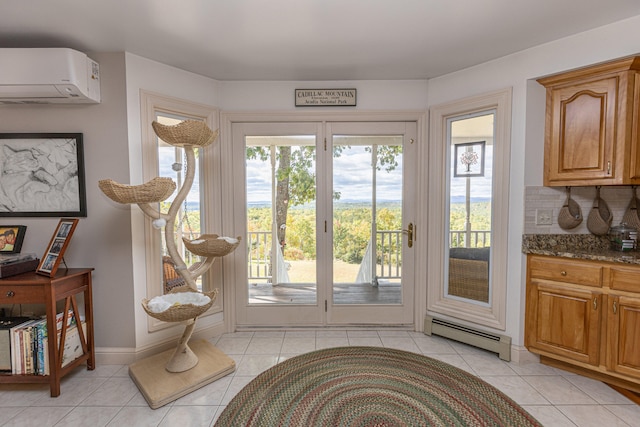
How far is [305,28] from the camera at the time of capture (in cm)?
199

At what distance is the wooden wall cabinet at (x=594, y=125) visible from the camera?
201cm

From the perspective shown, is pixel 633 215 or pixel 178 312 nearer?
pixel 178 312

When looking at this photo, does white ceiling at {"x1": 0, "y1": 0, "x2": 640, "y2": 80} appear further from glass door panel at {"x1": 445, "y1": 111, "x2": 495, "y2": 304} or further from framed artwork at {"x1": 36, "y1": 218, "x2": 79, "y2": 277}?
framed artwork at {"x1": 36, "y1": 218, "x2": 79, "y2": 277}

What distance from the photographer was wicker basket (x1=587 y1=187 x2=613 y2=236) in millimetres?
2369

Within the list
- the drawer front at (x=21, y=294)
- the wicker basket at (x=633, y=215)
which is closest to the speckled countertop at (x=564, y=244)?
the wicker basket at (x=633, y=215)

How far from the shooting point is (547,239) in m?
2.41

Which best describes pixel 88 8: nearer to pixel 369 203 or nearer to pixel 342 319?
pixel 369 203

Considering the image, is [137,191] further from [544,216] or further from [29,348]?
[544,216]

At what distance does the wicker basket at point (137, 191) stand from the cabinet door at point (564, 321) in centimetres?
281

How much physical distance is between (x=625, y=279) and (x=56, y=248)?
12.7ft

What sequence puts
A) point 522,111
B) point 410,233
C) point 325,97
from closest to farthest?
1. point 522,111
2. point 325,97
3. point 410,233

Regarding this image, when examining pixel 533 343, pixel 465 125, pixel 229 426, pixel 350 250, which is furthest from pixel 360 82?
pixel 229 426

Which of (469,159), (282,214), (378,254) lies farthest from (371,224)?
(469,159)

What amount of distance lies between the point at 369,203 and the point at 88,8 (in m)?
2.50
